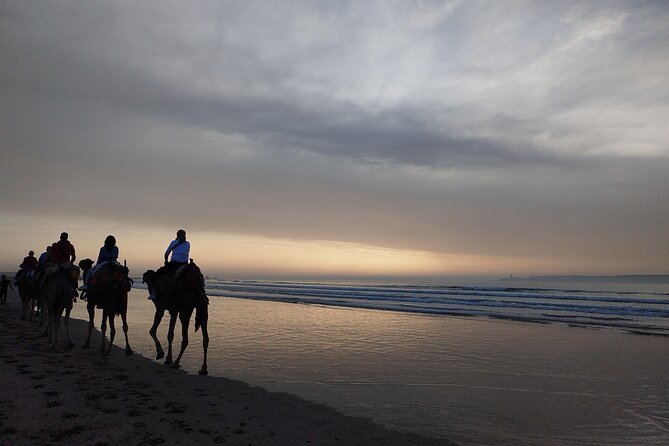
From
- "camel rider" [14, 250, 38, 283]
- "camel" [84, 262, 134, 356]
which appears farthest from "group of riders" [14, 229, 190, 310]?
"camel rider" [14, 250, 38, 283]

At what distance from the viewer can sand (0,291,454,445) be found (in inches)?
200

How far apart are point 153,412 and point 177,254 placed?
453 centimetres

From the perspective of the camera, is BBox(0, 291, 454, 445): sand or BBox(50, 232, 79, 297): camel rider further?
BBox(50, 232, 79, 297): camel rider

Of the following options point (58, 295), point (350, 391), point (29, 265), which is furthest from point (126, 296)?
point (29, 265)

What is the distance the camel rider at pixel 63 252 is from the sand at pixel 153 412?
3.04m

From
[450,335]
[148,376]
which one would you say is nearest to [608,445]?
[148,376]

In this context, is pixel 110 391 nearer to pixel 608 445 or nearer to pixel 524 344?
pixel 608 445

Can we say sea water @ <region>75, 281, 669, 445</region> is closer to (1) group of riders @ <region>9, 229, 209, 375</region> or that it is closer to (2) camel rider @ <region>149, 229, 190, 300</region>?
(1) group of riders @ <region>9, 229, 209, 375</region>

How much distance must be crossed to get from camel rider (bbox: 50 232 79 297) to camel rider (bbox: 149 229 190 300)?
321 centimetres

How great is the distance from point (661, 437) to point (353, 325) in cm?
1297

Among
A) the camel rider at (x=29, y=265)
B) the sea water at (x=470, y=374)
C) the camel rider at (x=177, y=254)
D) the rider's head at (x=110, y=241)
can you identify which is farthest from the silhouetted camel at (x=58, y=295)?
the camel rider at (x=29, y=265)

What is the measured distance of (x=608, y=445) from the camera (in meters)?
5.28

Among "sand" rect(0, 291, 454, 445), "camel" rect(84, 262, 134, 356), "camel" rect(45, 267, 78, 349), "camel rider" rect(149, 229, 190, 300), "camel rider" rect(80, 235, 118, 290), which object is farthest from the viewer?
"camel" rect(45, 267, 78, 349)

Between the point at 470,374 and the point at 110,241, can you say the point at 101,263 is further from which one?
the point at 470,374
